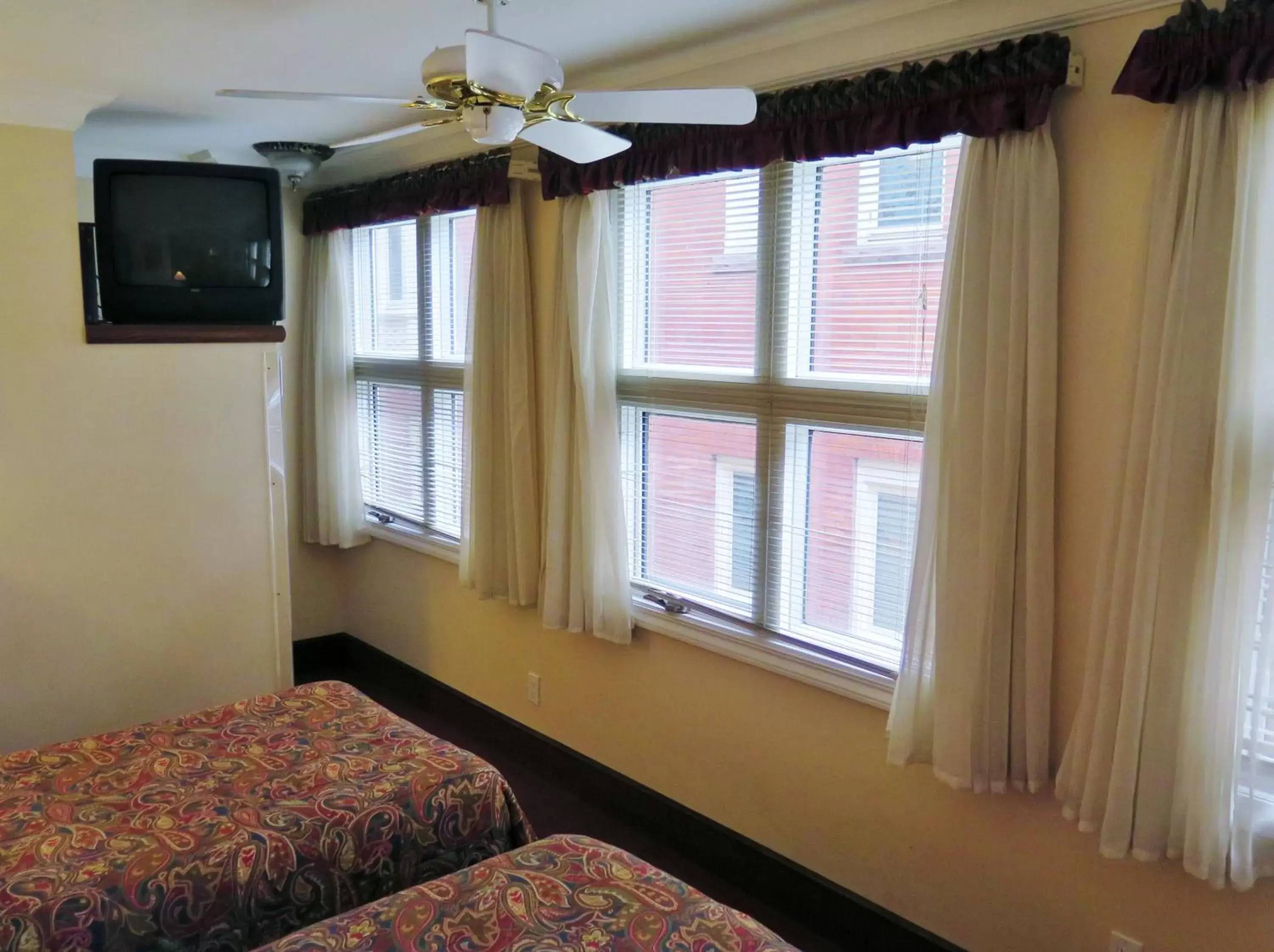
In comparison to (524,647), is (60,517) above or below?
above

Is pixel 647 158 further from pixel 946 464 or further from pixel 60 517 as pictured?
pixel 60 517

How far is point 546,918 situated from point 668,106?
146 cm

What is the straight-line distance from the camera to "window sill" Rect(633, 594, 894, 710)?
2.41 metres

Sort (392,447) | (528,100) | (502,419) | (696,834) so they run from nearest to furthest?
(528,100) → (696,834) → (502,419) → (392,447)

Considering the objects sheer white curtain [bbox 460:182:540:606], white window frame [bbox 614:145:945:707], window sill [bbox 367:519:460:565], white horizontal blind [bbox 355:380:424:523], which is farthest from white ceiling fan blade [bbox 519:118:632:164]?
white horizontal blind [bbox 355:380:424:523]

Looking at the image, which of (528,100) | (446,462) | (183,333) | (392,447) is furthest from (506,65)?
(392,447)

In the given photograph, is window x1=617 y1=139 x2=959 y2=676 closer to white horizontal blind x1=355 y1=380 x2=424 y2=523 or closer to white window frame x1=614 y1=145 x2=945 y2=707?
white window frame x1=614 y1=145 x2=945 y2=707

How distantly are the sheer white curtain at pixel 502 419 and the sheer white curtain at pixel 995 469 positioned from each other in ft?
5.00

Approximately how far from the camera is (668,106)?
69.8 inches

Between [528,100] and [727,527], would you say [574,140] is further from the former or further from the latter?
[727,527]

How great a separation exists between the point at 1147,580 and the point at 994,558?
31 cm

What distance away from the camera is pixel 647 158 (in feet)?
8.89

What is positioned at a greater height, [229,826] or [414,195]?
[414,195]

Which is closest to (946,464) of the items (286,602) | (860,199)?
(860,199)
